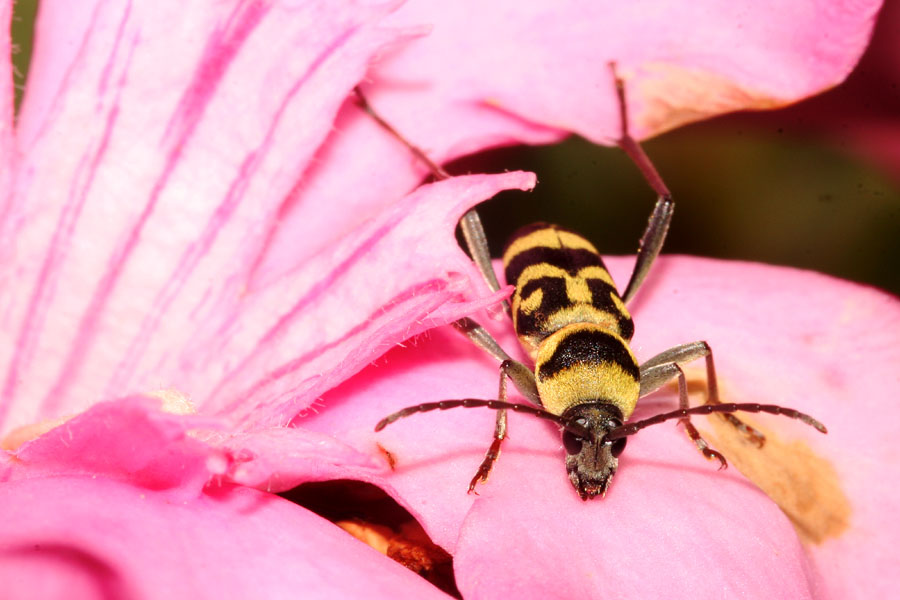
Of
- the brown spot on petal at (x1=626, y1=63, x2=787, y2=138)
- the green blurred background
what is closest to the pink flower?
the brown spot on petal at (x1=626, y1=63, x2=787, y2=138)

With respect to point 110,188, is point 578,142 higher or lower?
lower

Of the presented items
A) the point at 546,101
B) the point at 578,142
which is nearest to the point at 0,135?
the point at 546,101

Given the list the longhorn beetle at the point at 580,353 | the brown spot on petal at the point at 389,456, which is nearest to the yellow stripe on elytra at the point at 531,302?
the longhorn beetle at the point at 580,353

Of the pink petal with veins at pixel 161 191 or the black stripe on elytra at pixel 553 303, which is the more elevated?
the pink petal with veins at pixel 161 191

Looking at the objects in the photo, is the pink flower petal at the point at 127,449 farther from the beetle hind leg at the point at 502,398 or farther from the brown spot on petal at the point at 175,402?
the beetle hind leg at the point at 502,398

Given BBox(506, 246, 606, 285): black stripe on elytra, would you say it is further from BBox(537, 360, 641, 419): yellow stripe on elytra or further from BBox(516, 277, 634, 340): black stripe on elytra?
BBox(537, 360, 641, 419): yellow stripe on elytra

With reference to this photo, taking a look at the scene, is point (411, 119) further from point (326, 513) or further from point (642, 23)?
point (326, 513)

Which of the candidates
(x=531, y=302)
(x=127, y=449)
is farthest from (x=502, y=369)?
(x=127, y=449)
